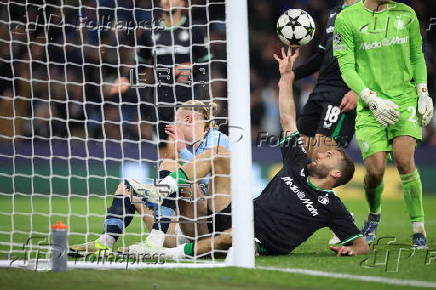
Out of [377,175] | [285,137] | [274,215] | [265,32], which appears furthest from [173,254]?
[265,32]

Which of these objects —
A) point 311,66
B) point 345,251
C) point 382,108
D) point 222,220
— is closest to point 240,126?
point 222,220

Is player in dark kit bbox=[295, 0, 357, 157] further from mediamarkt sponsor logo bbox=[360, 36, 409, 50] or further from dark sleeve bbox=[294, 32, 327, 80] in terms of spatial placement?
mediamarkt sponsor logo bbox=[360, 36, 409, 50]

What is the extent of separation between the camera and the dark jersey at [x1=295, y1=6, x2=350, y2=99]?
844 cm

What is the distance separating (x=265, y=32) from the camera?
14.7m

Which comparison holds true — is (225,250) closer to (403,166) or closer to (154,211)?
(154,211)

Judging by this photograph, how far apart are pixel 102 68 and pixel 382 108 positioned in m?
A: 5.62

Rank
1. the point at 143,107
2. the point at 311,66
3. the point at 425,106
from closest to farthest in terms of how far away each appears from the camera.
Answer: the point at 425,106 → the point at 311,66 → the point at 143,107

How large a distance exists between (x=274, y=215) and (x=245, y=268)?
33.3 inches

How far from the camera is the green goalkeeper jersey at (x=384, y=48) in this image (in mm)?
7168

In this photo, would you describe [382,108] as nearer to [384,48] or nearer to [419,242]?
[384,48]

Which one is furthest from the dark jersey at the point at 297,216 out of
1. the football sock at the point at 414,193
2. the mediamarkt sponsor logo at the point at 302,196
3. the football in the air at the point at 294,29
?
the football in the air at the point at 294,29

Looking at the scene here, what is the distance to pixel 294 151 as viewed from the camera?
6.73 m

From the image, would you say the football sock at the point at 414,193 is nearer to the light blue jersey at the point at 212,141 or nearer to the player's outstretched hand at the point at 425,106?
the player's outstretched hand at the point at 425,106

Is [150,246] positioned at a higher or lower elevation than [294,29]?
lower
